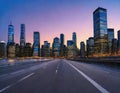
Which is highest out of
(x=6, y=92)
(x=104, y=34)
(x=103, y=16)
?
(x=103, y=16)

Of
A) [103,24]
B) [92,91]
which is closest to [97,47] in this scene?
[103,24]

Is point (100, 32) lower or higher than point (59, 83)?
higher

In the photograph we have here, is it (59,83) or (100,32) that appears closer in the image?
(59,83)

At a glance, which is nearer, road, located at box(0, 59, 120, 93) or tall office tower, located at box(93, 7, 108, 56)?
road, located at box(0, 59, 120, 93)

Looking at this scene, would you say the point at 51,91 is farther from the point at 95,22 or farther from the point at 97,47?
the point at 95,22

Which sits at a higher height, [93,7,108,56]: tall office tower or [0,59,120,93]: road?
[93,7,108,56]: tall office tower

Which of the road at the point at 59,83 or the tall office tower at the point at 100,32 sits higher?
the tall office tower at the point at 100,32

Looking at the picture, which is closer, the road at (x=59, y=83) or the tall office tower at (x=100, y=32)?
the road at (x=59, y=83)

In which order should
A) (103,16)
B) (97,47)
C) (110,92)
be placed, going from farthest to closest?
(103,16) < (97,47) < (110,92)

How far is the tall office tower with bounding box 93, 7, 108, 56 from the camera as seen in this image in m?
173

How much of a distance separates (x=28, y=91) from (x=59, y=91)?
4.52 feet

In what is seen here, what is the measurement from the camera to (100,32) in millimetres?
175500

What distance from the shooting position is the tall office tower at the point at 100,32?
6796 inches

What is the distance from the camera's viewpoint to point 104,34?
178m
